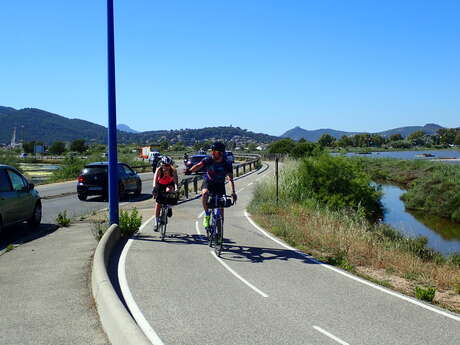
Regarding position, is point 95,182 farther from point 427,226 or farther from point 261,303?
point 427,226

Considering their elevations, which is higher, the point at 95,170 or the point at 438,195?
the point at 95,170

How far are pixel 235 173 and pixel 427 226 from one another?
1669 cm

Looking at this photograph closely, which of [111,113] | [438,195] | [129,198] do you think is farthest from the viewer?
[438,195]

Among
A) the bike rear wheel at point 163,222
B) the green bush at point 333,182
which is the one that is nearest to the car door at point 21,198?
the bike rear wheel at point 163,222

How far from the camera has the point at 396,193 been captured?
153ft

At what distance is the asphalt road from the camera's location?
546cm

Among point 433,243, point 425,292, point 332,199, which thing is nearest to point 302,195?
point 332,199

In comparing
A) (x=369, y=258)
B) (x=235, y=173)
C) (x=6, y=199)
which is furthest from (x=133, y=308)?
(x=235, y=173)

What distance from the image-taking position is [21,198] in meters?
12.4

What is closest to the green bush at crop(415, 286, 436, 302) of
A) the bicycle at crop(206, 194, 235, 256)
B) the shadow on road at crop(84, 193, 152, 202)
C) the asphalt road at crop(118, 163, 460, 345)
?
the asphalt road at crop(118, 163, 460, 345)

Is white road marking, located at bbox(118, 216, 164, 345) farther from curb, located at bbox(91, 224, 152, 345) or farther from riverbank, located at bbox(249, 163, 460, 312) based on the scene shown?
riverbank, located at bbox(249, 163, 460, 312)

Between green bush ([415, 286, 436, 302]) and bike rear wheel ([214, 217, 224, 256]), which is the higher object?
bike rear wheel ([214, 217, 224, 256])

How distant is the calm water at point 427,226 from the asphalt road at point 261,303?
1516 cm

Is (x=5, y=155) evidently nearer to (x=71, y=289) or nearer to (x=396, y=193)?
(x=396, y=193)
